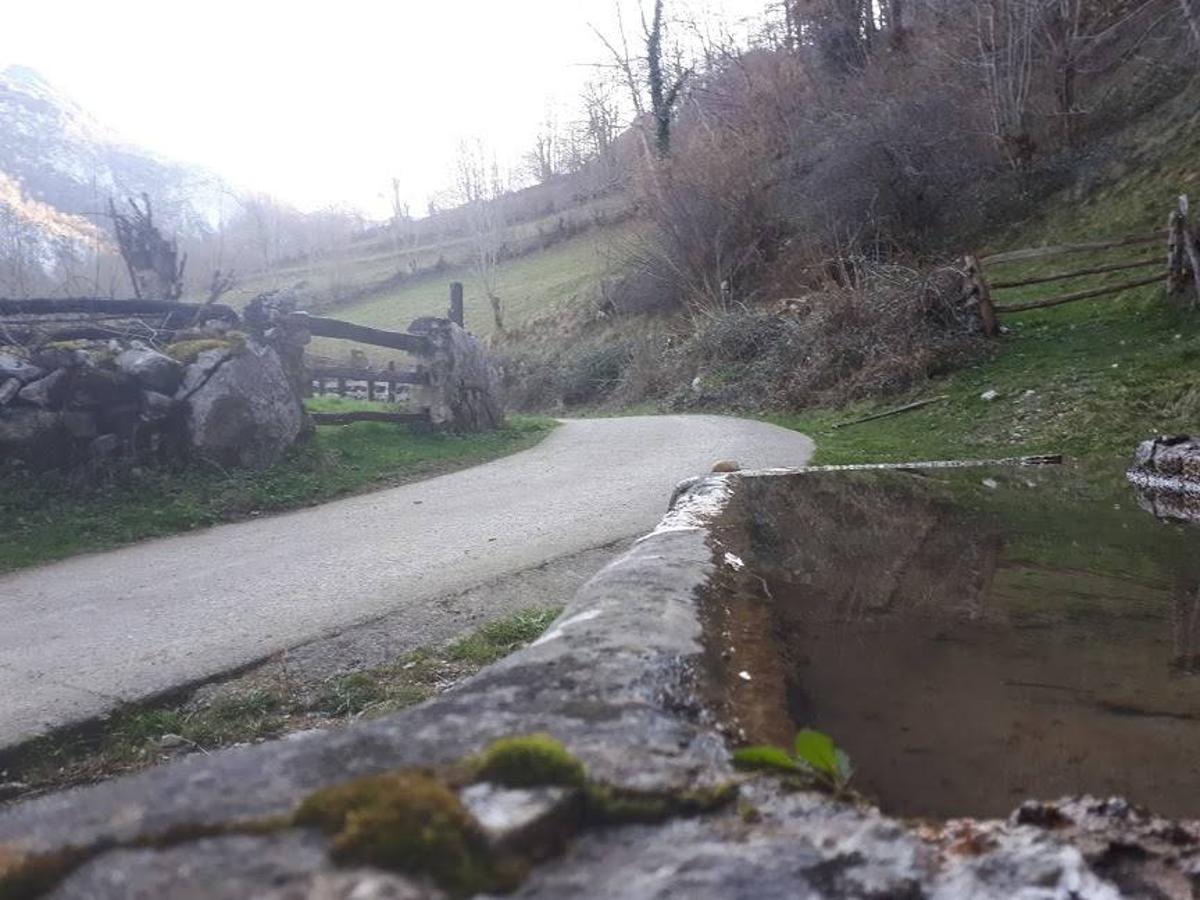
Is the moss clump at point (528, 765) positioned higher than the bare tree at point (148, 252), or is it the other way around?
the bare tree at point (148, 252)

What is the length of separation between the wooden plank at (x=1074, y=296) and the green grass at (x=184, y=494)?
8.43m

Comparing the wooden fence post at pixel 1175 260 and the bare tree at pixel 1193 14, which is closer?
the wooden fence post at pixel 1175 260

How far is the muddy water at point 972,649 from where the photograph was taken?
2.01 meters

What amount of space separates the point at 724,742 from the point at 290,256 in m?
59.2

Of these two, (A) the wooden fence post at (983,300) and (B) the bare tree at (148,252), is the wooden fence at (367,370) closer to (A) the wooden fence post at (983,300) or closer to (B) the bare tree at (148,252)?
(B) the bare tree at (148,252)

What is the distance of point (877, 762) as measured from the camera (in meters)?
2.01

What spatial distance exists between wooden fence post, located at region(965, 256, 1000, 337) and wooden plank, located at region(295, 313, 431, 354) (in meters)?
8.12

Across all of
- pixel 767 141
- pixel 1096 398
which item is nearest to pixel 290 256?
pixel 767 141

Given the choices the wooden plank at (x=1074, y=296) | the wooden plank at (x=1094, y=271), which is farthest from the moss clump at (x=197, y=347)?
the wooden plank at (x=1094, y=271)

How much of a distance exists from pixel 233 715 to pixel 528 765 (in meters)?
2.98

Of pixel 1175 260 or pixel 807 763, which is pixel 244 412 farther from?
pixel 1175 260

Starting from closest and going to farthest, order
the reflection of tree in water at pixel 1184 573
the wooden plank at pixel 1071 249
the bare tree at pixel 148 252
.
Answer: the reflection of tree in water at pixel 1184 573 → the wooden plank at pixel 1071 249 → the bare tree at pixel 148 252

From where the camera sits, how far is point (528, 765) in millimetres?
1449

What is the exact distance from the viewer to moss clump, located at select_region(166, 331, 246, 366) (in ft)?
32.1
